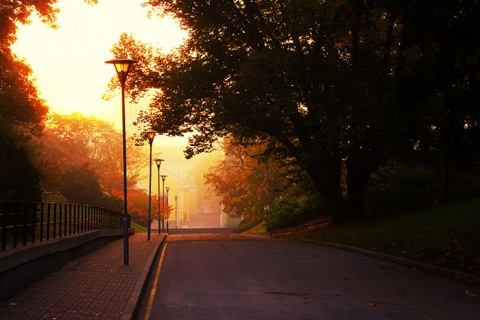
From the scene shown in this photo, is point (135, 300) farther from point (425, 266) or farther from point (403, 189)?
point (403, 189)

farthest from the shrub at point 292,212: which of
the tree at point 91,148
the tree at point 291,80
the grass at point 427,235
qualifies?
the tree at point 91,148

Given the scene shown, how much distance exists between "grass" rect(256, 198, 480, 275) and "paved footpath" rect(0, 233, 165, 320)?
318 inches

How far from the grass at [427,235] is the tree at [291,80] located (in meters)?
3.46

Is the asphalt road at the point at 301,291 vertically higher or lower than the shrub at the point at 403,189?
lower

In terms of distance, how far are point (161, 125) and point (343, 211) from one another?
37.6ft

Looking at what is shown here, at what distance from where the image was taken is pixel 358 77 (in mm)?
30844

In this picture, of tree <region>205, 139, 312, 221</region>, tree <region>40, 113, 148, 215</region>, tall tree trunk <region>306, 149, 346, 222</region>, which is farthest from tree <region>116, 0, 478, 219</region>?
tree <region>40, 113, 148, 215</region>

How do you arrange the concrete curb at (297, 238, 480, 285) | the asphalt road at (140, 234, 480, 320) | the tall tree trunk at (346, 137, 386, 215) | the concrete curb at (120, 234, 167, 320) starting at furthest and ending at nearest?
the tall tree trunk at (346, 137, 386, 215)
the concrete curb at (297, 238, 480, 285)
the asphalt road at (140, 234, 480, 320)
the concrete curb at (120, 234, 167, 320)

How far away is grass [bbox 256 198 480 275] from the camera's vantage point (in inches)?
711

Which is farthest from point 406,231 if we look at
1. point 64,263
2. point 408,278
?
point 64,263

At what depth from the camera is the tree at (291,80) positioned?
29.3m

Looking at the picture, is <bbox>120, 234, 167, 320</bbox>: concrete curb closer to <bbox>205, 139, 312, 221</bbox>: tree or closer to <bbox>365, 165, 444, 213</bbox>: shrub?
<bbox>365, 165, 444, 213</bbox>: shrub

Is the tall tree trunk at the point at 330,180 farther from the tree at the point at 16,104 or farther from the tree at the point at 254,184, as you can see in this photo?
the tree at the point at 254,184

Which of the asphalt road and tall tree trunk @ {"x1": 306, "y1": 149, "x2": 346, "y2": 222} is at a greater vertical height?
tall tree trunk @ {"x1": 306, "y1": 149, "x2": 346, "y2": 222}
